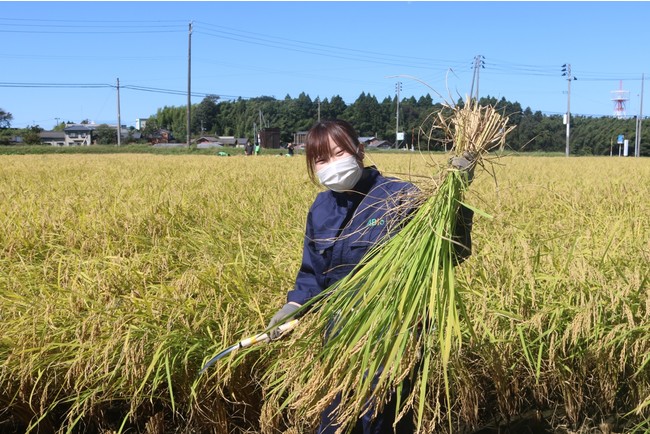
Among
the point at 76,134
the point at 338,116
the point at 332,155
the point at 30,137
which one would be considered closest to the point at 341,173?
the point at 332,155

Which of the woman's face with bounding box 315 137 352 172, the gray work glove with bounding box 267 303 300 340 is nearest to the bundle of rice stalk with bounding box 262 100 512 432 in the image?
the gray work glove with bounding box 267 303 300 340

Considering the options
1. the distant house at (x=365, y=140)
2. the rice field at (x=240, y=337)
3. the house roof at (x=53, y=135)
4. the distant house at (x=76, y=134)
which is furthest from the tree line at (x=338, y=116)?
the rice field at (x=240, y=337)

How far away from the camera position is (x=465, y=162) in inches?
62.4

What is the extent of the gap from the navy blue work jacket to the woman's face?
0.11 meters

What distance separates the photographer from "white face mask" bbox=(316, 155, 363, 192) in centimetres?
184

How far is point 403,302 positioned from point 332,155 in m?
0.54

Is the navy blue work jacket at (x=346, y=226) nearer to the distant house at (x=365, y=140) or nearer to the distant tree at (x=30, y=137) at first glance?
the distant house at (x=365, y=140)

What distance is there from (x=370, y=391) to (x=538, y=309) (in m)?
1.07

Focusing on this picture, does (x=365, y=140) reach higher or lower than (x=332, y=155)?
higher

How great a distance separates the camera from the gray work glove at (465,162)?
62.3 inches

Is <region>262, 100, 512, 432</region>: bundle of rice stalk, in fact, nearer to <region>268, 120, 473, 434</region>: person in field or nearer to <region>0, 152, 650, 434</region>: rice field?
<region>268, 120, 473, 434</region>: person in field

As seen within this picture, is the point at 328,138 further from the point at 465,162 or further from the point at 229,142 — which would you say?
the point at 229,142

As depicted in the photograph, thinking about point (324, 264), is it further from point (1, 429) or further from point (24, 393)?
point (1, 429)

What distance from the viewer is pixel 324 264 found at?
1908mm
